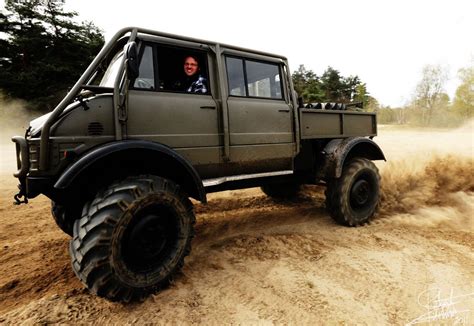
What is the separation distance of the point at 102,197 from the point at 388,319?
2.55 meters

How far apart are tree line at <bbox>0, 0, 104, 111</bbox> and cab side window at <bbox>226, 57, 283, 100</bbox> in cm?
1935

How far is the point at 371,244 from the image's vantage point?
380 cm

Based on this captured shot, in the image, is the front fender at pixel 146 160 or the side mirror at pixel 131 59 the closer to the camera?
the front fender at pixel 146 160

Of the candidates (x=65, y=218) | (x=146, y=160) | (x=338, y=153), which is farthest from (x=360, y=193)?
(x=65, y=218)

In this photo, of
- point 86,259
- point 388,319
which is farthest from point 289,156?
point 86,259

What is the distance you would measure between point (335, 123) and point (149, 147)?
314cm

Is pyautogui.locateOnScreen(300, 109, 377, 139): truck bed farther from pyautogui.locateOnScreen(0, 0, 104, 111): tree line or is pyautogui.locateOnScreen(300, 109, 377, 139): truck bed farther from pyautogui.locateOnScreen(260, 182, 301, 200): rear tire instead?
pyautogui.locateOnScreen(0, 0, 104, 111): tree line

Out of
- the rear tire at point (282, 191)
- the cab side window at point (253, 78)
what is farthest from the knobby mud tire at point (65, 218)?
the rear tire at point (282, 191)

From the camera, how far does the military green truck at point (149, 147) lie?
2.41m

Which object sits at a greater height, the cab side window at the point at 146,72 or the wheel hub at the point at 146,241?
the cab side window at the point at 146,72

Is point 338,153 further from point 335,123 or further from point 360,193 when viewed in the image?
point 360,193

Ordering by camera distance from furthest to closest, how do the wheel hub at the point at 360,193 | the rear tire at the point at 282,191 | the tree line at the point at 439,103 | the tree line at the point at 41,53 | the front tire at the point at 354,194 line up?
the tree line at the point at 439,103, the tree line at the point at 41,53, the rear tire at the point at 282,191, the wheel hub at the point at 360,193, the front tire at the point at 354,194

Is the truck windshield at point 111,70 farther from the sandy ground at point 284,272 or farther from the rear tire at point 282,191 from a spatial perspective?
→ the rear tire at point 282,191

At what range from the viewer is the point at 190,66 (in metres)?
3.25
